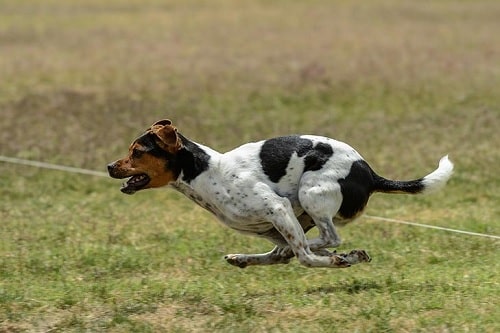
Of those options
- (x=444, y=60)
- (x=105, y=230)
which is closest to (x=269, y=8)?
(x=444, y=60)

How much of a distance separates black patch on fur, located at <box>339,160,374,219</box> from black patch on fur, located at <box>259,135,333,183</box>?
225 millimetres

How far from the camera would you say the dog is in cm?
781

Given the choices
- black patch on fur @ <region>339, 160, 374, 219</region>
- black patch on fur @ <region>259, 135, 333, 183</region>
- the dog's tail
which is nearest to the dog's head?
black patch on fur @ <region>259, 135, 333, 183</region>

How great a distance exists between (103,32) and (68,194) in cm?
1427

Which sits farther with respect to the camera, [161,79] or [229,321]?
[161,79]

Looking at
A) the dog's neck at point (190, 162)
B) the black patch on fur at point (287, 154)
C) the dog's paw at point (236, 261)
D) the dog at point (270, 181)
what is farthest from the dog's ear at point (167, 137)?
the dog's paw at point (236, 261)

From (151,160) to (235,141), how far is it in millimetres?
8164

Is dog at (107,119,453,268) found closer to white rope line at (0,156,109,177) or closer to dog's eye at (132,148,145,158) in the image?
dog's eye at (132,148,145,158)

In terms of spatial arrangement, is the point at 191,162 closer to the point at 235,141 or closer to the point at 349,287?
the point at 349,287

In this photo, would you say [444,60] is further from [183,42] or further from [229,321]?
[229,321]

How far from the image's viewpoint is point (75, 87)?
766 inches

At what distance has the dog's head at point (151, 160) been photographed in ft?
25.6

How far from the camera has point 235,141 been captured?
16016mm

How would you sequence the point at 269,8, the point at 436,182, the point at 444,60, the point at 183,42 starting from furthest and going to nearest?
the point at 269,8 → the point at 183,42 → the point at 444,60 → the point at 436,182
